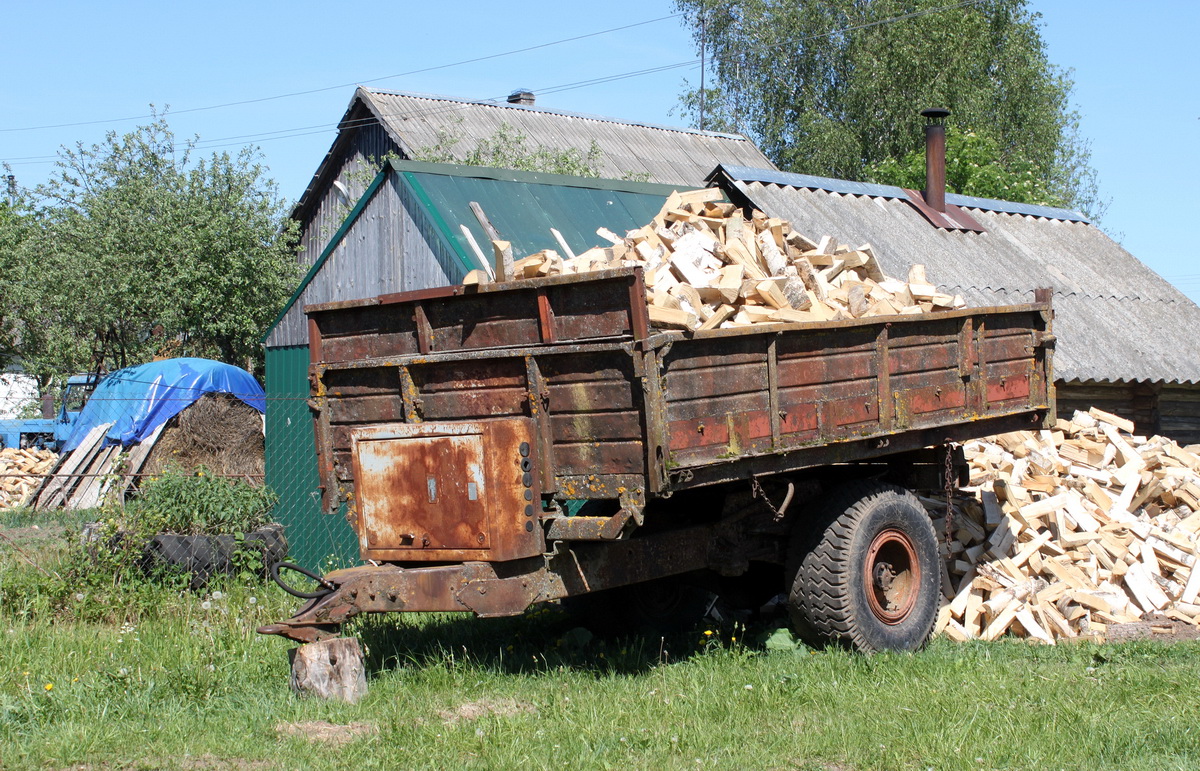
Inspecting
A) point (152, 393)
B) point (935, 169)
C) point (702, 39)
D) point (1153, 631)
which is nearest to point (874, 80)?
point (702, 39)

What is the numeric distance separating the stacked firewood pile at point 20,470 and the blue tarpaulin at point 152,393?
100 cm

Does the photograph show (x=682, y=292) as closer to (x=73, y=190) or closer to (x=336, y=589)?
(x=336, y=589)

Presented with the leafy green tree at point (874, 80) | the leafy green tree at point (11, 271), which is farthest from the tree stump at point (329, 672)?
the leafy green tree at point (874, 80)

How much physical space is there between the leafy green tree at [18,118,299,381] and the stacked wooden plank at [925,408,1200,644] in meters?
13.1

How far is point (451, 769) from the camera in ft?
14.4

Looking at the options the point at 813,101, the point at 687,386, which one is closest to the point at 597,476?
the point at 687,386

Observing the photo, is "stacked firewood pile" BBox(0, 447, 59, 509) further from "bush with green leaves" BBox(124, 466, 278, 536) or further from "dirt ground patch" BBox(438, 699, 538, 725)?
"dirt ground patch" BBox(438, 699, 538, 725)

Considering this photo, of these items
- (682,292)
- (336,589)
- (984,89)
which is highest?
(984,89)

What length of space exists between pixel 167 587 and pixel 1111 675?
608 centimetres

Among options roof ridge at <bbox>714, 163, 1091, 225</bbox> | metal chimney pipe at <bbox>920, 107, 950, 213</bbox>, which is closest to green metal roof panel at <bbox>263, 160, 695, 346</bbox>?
roof ridge at <bbox>714, 163, 1091, 225</bbox>

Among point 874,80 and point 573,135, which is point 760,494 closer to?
point 573,135

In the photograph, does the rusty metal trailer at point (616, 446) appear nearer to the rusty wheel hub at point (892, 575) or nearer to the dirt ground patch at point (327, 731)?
the rusty wheel hub at point (892, 575)

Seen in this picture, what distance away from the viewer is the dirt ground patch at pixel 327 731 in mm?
4863

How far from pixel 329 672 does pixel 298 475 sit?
6.36 m
